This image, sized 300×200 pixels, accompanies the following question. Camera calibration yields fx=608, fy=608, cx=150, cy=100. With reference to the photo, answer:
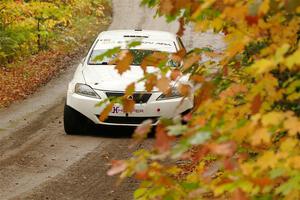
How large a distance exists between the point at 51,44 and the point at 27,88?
555 cm

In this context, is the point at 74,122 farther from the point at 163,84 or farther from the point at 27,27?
the point at 27,27

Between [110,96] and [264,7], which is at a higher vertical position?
[264,7]

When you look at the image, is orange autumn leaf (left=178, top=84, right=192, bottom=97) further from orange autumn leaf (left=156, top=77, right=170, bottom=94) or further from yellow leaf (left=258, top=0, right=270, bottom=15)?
yellow leaf (left=258, top=0, right=270, bottom=15)

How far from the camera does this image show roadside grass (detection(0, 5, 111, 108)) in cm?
1466

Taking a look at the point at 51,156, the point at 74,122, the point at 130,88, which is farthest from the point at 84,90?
the point at 130,88

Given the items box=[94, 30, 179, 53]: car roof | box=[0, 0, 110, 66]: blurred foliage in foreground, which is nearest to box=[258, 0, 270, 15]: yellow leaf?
box=[94, 30, 179, 53]: car roof

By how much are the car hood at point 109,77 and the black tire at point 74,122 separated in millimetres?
571

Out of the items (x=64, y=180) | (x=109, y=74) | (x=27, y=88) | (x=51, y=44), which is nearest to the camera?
(x=64, y=180)

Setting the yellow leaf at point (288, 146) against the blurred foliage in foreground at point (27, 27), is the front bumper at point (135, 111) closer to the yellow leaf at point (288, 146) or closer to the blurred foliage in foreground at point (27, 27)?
the blurred foliage in foreground at point (27, 27)

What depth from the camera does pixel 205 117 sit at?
2994mm

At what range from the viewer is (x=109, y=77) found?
10102 millimetres

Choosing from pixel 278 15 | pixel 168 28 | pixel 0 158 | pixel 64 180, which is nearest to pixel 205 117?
pixel 278 15

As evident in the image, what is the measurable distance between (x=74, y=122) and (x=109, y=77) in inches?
37.6

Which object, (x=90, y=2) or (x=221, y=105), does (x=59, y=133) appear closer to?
(x=221, y=105)
